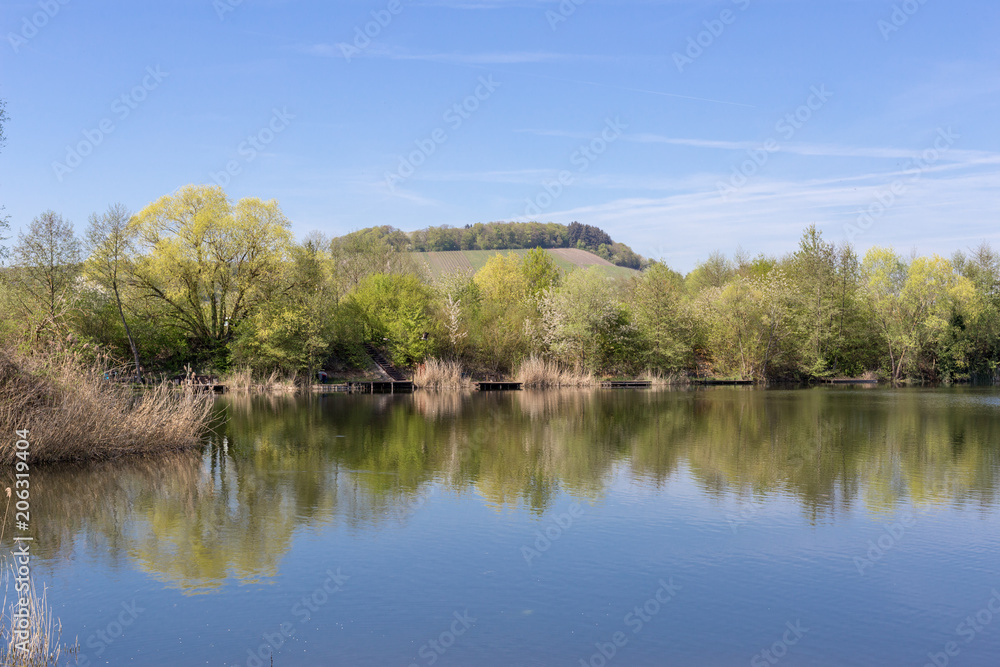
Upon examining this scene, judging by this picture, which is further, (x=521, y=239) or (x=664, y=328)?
(x=521, y=239)

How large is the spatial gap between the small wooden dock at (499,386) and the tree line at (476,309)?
2683 mm

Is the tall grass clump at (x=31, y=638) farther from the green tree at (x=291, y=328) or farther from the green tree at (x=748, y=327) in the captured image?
the green tree at (x=748, y=327)

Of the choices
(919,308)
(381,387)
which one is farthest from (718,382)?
(381,387)

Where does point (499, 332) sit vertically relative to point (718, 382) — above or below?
above

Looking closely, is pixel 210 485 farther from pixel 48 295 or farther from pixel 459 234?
pixel 459 234

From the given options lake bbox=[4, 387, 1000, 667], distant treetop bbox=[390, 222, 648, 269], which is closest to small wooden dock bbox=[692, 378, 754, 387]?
lake bbox=[4, 387, 1000, 667]

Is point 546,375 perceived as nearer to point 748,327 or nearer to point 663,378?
point 663,378

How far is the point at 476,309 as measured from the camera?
50.6 meters

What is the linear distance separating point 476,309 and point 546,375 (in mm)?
7035

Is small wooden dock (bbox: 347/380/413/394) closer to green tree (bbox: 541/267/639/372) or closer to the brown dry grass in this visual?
the brown dry grass

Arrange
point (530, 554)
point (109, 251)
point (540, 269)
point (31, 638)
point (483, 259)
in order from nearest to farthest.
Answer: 1. point (31, 638)
2. point (530, 554)
3. point (109, 251)
4. point (540, 269)
5. point (483, 259)

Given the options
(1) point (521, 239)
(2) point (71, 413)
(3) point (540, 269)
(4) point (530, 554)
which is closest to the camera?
(4) point (530, 554)

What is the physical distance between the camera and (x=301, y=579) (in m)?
9.10

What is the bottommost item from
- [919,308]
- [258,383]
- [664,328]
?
[258,383]
